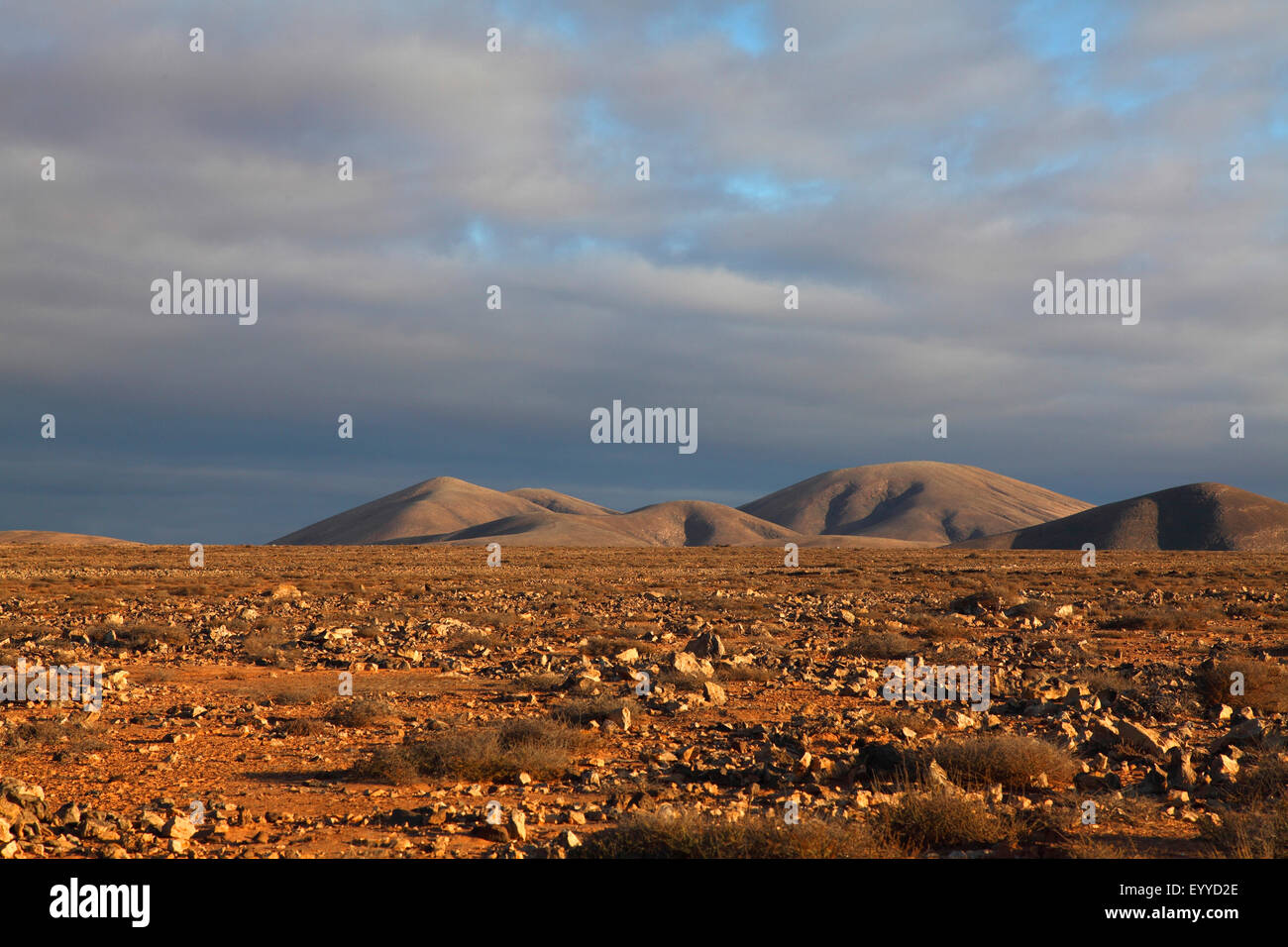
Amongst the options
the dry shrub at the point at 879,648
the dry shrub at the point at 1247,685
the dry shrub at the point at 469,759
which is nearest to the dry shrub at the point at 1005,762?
the dry shrub at the point at 469,759

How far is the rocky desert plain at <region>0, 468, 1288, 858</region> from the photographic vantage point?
21.6ft

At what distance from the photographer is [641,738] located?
10.5 m

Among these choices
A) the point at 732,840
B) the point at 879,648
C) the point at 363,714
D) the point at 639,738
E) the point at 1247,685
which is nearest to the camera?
the point at 732,840

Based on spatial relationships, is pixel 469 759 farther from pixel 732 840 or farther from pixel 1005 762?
pixel 1005 762

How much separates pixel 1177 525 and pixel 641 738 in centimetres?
15886

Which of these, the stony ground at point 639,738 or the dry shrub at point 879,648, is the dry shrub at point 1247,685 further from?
the dry shrub at point 879,648

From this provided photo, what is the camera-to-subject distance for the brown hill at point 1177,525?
13862 cm

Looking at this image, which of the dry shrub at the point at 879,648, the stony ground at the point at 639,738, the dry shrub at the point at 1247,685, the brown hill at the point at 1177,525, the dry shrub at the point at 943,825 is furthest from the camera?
the brown hill at the point at 1177,525

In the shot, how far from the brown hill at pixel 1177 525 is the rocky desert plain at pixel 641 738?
133m

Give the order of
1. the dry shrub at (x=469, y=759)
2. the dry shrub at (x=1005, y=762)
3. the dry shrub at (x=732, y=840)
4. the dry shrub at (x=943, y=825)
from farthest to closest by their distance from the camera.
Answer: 1. the dry shrub at (x=469, y=759)
2. the dry shrub at (x=1005, y=762)
3. the dry shrub at (x=943, y=825)
4. the dry shrub at (x=732, y=840)

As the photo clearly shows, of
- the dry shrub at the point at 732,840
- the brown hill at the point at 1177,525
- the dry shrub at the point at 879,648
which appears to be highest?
the brown hill at the point at 1177,525

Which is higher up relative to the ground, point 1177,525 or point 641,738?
point 1177,525

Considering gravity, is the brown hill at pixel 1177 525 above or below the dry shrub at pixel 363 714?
above

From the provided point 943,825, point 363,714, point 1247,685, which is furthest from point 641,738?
point 1247,685
